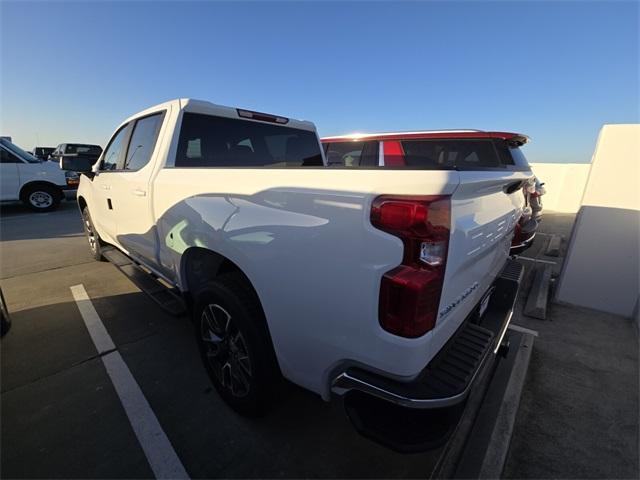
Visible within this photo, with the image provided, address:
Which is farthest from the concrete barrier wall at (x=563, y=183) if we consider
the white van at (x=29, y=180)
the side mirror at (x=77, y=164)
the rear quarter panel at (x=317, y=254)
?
the white van at (x=29, y=180)

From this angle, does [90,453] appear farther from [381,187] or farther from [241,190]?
[381,187]

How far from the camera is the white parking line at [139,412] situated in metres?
1.82

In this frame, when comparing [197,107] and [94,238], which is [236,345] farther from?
[94,238]

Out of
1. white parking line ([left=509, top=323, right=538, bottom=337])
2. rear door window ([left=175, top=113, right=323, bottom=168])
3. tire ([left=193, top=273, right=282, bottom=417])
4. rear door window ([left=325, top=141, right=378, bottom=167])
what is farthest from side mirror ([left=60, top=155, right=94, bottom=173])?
white parking line ([left=509, top=323, right=538, bottom=337])

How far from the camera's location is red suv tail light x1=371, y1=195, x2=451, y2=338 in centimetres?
116

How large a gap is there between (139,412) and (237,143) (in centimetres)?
234

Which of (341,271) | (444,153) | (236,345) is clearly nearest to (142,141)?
(236,345)

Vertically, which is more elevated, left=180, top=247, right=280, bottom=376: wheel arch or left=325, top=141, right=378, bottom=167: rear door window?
left=325, top=141, right=378, bottom=167: rear door window

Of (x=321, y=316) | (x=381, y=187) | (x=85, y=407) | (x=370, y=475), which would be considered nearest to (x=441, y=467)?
(x=370, y=475)

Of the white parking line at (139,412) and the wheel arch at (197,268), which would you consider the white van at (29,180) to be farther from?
the wheel arch at (197,268)

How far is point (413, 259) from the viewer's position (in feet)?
3.89

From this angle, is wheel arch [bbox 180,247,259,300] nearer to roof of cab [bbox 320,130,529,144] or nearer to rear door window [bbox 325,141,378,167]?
rear door window [bbox 325,141,378,167]

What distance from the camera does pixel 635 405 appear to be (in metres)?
2.33

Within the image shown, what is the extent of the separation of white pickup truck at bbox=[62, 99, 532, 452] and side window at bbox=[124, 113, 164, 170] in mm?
261
